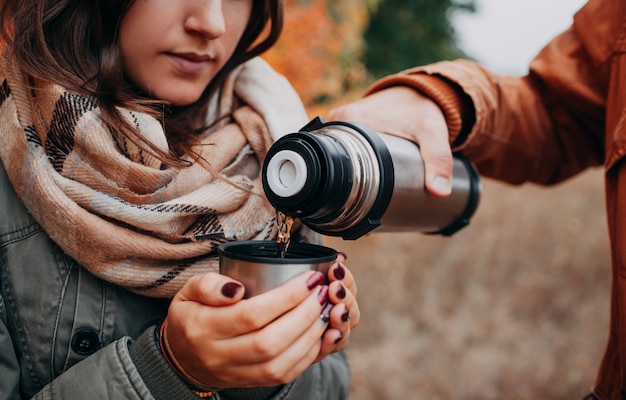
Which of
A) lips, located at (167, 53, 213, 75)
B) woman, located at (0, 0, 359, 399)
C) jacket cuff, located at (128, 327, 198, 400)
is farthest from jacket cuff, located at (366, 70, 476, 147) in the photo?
jacket cuff, located at (128, 327, 198, 400)

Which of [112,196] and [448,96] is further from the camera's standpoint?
[448,96]

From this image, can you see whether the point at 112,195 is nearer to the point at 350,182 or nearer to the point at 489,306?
the point at 350,182

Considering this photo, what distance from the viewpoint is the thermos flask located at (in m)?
0.95

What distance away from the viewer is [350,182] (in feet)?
3.31

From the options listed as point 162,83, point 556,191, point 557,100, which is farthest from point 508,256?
point 162,83

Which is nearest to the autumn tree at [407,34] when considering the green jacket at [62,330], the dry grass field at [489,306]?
the dry grass field at [489,306]

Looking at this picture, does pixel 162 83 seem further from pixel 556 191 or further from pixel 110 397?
pixel 556 191

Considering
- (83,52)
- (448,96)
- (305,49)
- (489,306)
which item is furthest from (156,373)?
(305,49)

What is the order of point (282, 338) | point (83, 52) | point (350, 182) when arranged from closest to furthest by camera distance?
1. point (282, 338)
2. point (350, 182)
3. point (83, 52)

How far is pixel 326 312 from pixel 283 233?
0.18 metres

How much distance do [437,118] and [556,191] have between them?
16.2ft

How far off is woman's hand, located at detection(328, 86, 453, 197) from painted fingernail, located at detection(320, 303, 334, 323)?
47 centimetres

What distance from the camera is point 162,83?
129 centimetres

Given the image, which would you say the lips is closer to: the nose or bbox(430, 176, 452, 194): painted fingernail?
the nose
